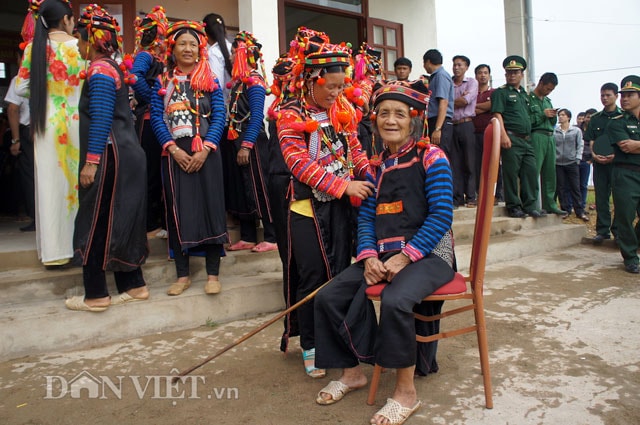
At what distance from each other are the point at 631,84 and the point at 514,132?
151 centimetres

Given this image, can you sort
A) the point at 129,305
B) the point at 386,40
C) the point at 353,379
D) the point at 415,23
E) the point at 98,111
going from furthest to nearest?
1. the point at 415,23
2. the point at 386,40
3. the point at 129,305
4. the point at 98,111
5. the point at 353,379


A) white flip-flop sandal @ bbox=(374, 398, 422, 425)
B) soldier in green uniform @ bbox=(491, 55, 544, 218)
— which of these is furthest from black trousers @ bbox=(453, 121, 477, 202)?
white flip-flop sandal @ bbox=(374, 398, 422, 425)

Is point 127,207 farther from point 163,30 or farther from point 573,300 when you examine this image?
point 573,300

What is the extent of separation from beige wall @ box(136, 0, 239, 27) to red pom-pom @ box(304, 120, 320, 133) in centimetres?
500

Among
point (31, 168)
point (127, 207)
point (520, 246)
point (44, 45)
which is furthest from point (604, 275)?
point (31, 168)

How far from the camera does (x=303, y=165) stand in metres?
2.77

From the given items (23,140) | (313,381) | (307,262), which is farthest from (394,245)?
(23,140)

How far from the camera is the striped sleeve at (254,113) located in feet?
14.0

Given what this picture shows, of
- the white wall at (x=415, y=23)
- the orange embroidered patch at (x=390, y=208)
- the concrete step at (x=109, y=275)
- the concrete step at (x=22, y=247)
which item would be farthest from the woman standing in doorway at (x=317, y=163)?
the white wall at (x=415, y=23)

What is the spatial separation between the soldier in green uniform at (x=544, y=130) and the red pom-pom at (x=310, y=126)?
505cm

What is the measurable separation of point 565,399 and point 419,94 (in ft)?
5.49

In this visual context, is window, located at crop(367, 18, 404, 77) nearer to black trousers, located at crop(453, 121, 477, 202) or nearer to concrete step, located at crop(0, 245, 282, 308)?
black trousers, located at crop(453, 121, 477, 202)

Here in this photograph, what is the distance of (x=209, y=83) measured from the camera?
12.1 feet

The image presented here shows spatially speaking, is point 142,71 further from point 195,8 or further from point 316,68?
point 195,8
